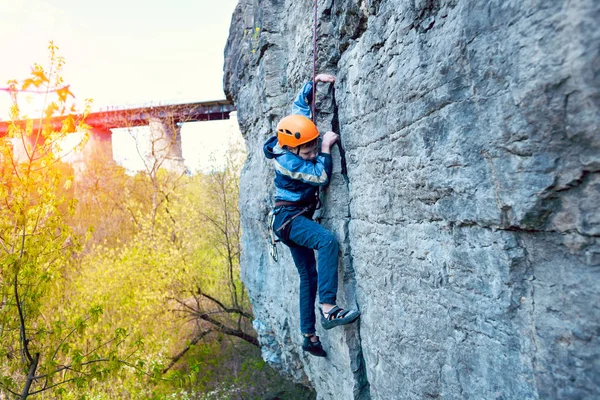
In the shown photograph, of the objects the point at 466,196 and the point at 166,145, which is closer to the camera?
the point at 466,196

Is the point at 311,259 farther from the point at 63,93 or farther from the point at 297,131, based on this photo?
the point at 63,93

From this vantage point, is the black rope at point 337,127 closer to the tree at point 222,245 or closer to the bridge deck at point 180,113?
the tree at point 222,245

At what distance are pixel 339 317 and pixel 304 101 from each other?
1.77 metres

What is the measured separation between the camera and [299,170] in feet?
10.6

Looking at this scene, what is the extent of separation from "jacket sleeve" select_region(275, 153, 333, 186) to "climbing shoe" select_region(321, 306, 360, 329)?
39.0 inches

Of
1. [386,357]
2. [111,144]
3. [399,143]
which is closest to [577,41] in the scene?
[399,143]

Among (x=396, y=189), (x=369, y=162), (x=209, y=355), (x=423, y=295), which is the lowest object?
(x=209, y=355)

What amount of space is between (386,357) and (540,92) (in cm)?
196

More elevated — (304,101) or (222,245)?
(304,101)

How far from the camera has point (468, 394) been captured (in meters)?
1.99

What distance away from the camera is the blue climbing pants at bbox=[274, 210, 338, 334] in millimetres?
3225

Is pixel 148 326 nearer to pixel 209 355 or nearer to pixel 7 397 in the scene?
pixel 209 355

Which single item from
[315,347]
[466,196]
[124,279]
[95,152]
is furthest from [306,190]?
[95,152]

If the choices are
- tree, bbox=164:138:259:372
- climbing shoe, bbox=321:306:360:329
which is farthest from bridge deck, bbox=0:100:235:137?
climbing shoe, bbox=321:306:360:329
